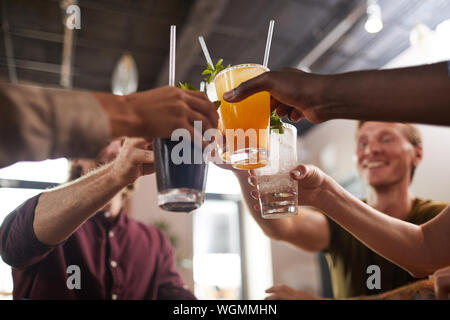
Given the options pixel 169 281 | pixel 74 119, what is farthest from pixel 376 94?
pixel 169 281

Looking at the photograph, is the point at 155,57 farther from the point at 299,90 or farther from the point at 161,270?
the point at 299,90

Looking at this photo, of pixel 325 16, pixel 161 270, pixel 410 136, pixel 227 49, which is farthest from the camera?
pixel 227 49

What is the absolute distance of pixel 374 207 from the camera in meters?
2.09

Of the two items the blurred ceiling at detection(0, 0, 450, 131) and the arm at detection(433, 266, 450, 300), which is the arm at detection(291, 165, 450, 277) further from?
the blurred ceiling at detection(0, 0, 450, 131)

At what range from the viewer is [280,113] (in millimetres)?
1236

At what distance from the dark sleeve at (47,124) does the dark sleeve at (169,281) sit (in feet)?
3.32

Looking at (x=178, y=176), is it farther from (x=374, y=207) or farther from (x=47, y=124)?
(x=374, y=207)

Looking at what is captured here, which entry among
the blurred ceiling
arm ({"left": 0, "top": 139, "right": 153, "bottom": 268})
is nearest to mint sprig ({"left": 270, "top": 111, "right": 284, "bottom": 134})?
arm ({"left": 0, "top": 139, "right": 153, "bottom": 268})

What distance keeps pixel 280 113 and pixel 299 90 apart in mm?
244

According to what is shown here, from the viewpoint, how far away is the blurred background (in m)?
3.91

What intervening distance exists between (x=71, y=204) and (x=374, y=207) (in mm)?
1506

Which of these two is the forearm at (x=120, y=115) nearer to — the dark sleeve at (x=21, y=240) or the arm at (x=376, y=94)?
the arm at (x=376, y=94)

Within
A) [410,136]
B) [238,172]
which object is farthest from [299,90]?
[410,136]

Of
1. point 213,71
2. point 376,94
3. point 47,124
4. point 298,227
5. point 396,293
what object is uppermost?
point 213,71
